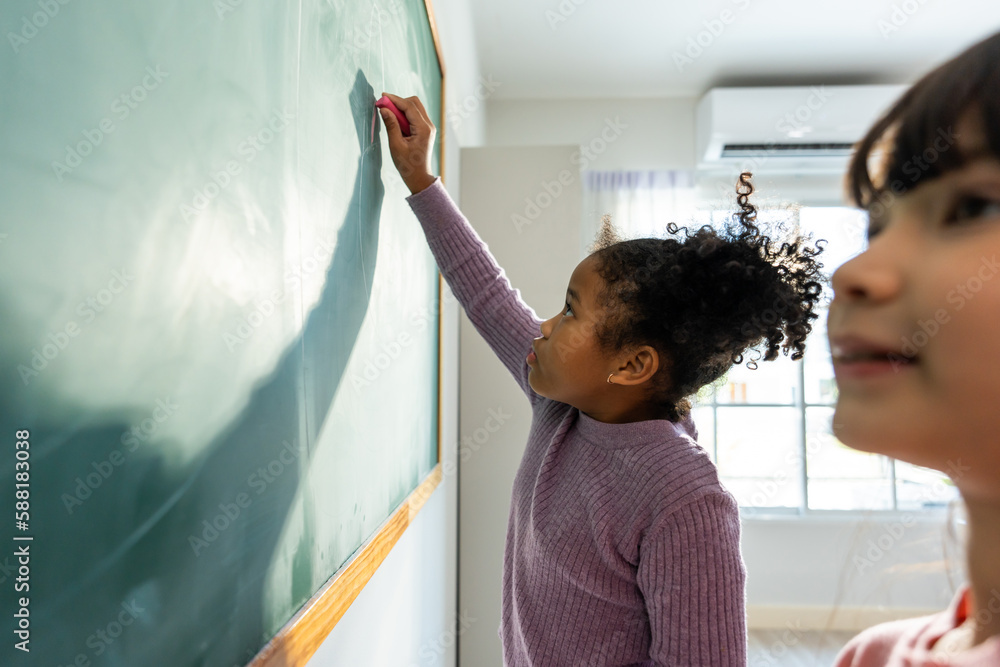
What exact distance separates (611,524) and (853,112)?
3.12 m

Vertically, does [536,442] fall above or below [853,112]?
below

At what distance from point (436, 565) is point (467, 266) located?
962 millimetres

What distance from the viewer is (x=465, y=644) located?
7.27 feet

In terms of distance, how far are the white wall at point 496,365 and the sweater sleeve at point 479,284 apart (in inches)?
44.7

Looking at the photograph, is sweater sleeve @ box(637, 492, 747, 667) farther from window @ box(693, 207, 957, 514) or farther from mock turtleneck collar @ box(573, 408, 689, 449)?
window @ box(693, 207, 957, 514)

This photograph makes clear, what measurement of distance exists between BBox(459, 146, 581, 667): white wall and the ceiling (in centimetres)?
75

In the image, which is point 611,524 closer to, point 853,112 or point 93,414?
point 93,414

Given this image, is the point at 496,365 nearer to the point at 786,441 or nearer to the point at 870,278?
the point at 870,278

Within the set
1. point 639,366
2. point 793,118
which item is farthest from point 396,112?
point 793,118

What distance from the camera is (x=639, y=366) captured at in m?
0.88

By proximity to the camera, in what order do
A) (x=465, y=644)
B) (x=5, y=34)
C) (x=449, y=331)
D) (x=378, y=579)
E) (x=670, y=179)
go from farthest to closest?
(x=670, y=179) < (x=465, y=644) < (x=449, y=331) < (x=378, y=579) < (x=5, y=34)

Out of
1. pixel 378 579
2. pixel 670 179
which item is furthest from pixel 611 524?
pixel 670 179

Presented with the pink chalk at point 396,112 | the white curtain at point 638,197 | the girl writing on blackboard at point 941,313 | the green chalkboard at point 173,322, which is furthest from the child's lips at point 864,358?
the white curtain at point 638,197

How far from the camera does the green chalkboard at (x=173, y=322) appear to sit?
0.84ft
